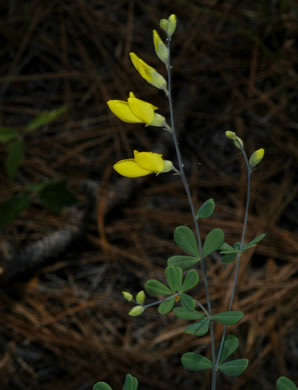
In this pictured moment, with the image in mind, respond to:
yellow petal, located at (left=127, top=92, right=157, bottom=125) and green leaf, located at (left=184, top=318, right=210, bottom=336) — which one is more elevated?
yellow petal, located at (left=127, top=92, right=157, bottom=125)

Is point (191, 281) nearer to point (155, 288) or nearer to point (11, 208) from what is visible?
point (155, 288)

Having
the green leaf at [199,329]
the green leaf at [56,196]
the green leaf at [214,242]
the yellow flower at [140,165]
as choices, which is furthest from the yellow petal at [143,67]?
the green leaf at [56,196]

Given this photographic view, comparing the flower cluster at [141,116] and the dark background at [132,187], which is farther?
the dark background at [132,187]

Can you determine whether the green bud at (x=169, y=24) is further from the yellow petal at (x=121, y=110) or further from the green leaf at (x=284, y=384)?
the green leaf at (x=284, y=384)

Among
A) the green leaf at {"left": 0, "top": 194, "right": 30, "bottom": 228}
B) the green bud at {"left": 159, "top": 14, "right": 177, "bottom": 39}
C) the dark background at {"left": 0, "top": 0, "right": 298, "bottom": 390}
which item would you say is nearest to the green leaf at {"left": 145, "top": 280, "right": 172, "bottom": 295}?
the green bud at {"left": 159, "top": 14, "right": 177, "bottom": 39}

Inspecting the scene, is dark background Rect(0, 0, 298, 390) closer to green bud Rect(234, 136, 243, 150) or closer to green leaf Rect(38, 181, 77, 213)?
green leaf Rect(38, 181, 77, 213)

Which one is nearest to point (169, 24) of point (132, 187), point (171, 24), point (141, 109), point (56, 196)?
point (171, 24)
